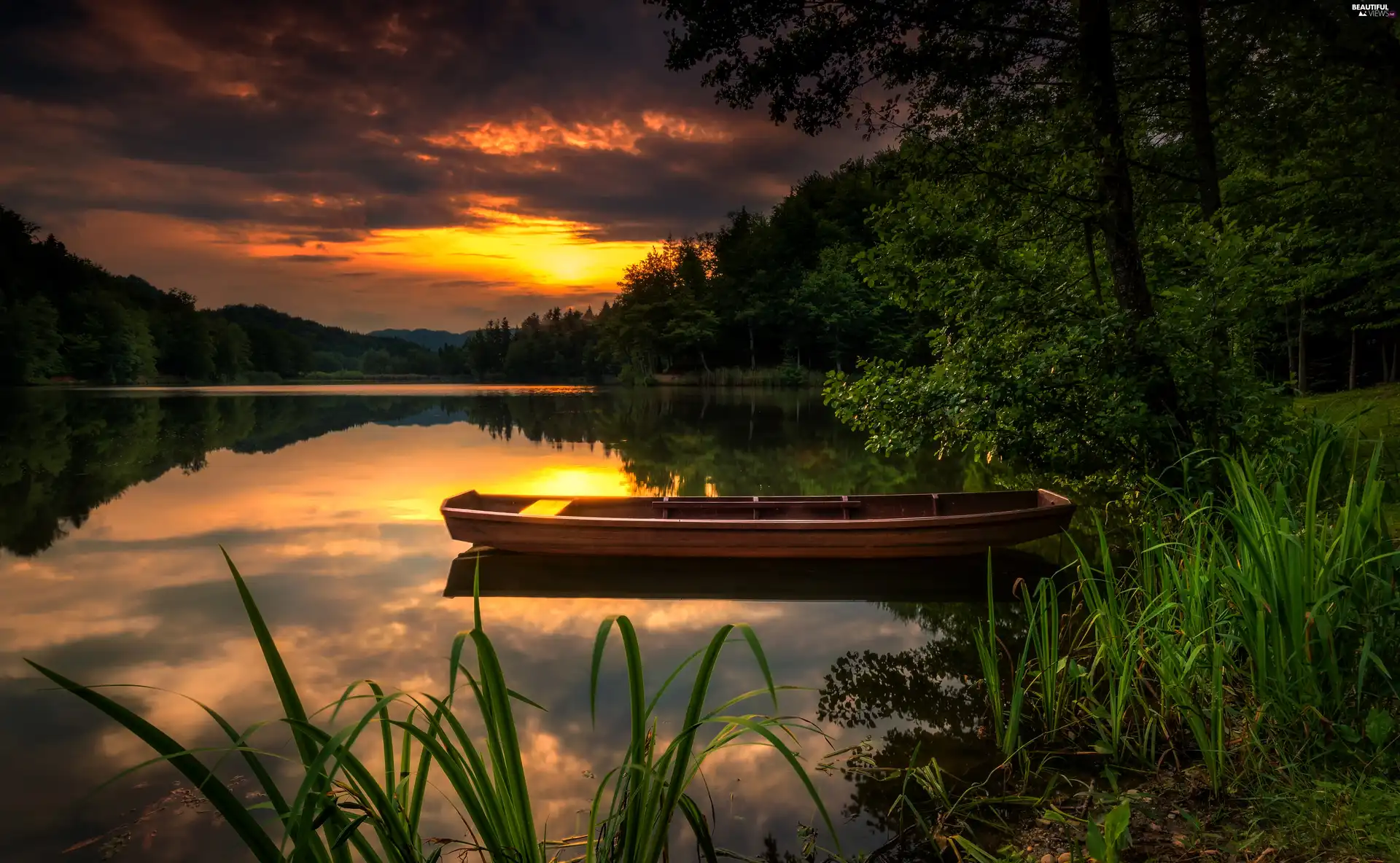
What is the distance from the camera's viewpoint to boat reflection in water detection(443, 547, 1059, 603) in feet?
26.4

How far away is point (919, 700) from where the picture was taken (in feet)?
17.1

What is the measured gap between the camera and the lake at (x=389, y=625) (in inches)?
162

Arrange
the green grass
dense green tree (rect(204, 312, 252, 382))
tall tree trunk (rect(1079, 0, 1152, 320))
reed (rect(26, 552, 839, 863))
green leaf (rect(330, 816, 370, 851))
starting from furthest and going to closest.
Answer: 1. dense green tree (rect(204, 312, 252, 382))
2. the green grass
3. tall tree trunk (rect(1079, 0, 1152, 320))
4. green leaf (rect(330, 816, 370, 851))
5. reed (rect(26, 552, 839, 863))

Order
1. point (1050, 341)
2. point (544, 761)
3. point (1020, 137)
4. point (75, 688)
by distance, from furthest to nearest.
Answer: point (1020, 137) → point (1050, 341) → point (544, 761) → point (75, 688)

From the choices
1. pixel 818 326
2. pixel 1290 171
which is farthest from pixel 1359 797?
pixel 818 326

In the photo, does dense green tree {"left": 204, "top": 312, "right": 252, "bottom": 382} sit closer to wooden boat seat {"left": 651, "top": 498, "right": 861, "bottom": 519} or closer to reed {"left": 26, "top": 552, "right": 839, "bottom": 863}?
wooden boat seat {"left": 651, "top": 498, "right": 861, "bottom": 519}

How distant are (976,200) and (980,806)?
5650 mm

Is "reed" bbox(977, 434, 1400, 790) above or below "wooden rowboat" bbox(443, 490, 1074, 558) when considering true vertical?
above

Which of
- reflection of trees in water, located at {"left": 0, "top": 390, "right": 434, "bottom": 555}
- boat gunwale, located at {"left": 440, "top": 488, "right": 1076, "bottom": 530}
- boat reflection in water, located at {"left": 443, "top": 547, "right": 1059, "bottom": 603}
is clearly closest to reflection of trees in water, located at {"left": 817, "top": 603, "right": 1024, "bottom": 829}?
boat reflection in water, located at {"left": 443, "top": 547, "right": 1059, "bottom": 603}

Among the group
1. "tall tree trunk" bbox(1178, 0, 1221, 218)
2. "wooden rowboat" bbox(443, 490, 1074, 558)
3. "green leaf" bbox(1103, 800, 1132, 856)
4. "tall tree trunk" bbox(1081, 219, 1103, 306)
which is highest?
"tall tree trunk" bbox(1178, 0, 1221, 218)

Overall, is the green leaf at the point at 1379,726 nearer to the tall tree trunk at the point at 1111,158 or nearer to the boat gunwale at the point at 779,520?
the tall tree trunk at the point at 1111,158

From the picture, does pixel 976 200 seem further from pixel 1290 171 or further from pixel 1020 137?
pixel 1290 171

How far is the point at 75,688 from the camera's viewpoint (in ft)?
4.71

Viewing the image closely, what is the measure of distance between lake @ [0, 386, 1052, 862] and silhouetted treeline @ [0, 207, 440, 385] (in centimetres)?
5160
